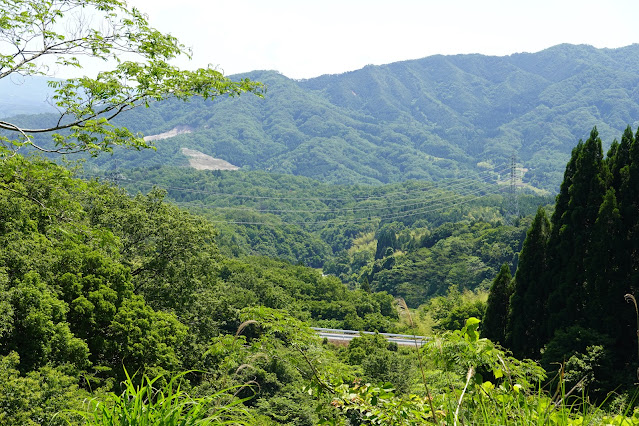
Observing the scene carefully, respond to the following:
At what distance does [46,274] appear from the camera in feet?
40.3

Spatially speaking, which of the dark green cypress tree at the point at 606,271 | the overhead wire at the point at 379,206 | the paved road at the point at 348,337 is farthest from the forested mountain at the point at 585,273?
the overhead wire at the point at 379,206

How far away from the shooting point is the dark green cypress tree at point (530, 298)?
701 inches

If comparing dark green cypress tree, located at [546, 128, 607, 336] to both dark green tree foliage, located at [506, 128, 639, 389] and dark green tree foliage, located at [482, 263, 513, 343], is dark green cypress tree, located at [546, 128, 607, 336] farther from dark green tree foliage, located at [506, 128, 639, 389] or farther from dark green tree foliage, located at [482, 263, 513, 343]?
dark green tree foliage, located at [482, 263, 513, 343]

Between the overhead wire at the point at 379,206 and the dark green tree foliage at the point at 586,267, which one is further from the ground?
the dark green tree foliage at the point at 586,267

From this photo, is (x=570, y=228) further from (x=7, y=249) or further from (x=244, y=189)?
(x=244, y=189)

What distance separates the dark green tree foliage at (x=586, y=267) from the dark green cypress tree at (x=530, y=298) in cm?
3

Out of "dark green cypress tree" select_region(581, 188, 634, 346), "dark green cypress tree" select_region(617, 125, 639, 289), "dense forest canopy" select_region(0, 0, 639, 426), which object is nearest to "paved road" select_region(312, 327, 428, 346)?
"dense forest canopy" select_region(0, 0, 639, 426)

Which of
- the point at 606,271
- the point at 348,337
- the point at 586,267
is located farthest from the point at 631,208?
the point at 348,337

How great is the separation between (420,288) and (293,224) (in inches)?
2514

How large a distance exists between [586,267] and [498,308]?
3979mm

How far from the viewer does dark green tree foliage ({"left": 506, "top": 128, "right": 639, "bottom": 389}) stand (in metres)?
15.2

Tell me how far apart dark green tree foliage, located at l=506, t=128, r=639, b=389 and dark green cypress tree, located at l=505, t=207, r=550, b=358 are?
1.2 inches

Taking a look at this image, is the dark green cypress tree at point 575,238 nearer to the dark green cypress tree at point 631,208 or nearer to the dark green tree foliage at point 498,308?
the dark green cypress tree at point 631,208

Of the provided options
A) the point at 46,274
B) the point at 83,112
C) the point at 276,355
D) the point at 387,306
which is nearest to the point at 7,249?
the point at 46,274
